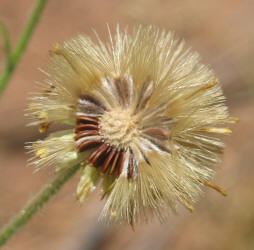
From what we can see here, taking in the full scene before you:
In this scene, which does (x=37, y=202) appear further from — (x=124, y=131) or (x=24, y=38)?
(x=24, y=38)

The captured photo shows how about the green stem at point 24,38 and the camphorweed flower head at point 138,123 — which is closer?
the camphorweed flower head at point 138,123

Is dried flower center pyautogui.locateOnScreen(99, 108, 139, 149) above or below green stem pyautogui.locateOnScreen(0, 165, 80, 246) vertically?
above

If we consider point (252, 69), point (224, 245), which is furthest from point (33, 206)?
point (252, 69)

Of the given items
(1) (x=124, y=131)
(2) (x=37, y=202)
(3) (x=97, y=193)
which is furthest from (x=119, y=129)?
(3) (x=97, y=193)

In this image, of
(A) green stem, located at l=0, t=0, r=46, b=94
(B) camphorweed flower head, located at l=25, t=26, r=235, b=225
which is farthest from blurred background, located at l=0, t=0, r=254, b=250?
(B) camphorweed flower head, located at l=25, t=26, r=235, b=225

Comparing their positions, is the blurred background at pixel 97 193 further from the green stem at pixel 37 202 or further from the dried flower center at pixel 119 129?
the dried flower center at pixel 119 129

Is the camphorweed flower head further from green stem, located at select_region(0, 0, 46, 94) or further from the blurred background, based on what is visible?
the blurred background

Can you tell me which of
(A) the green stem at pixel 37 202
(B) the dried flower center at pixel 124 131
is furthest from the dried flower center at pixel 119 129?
(A) the green stem at pixel 37 202
